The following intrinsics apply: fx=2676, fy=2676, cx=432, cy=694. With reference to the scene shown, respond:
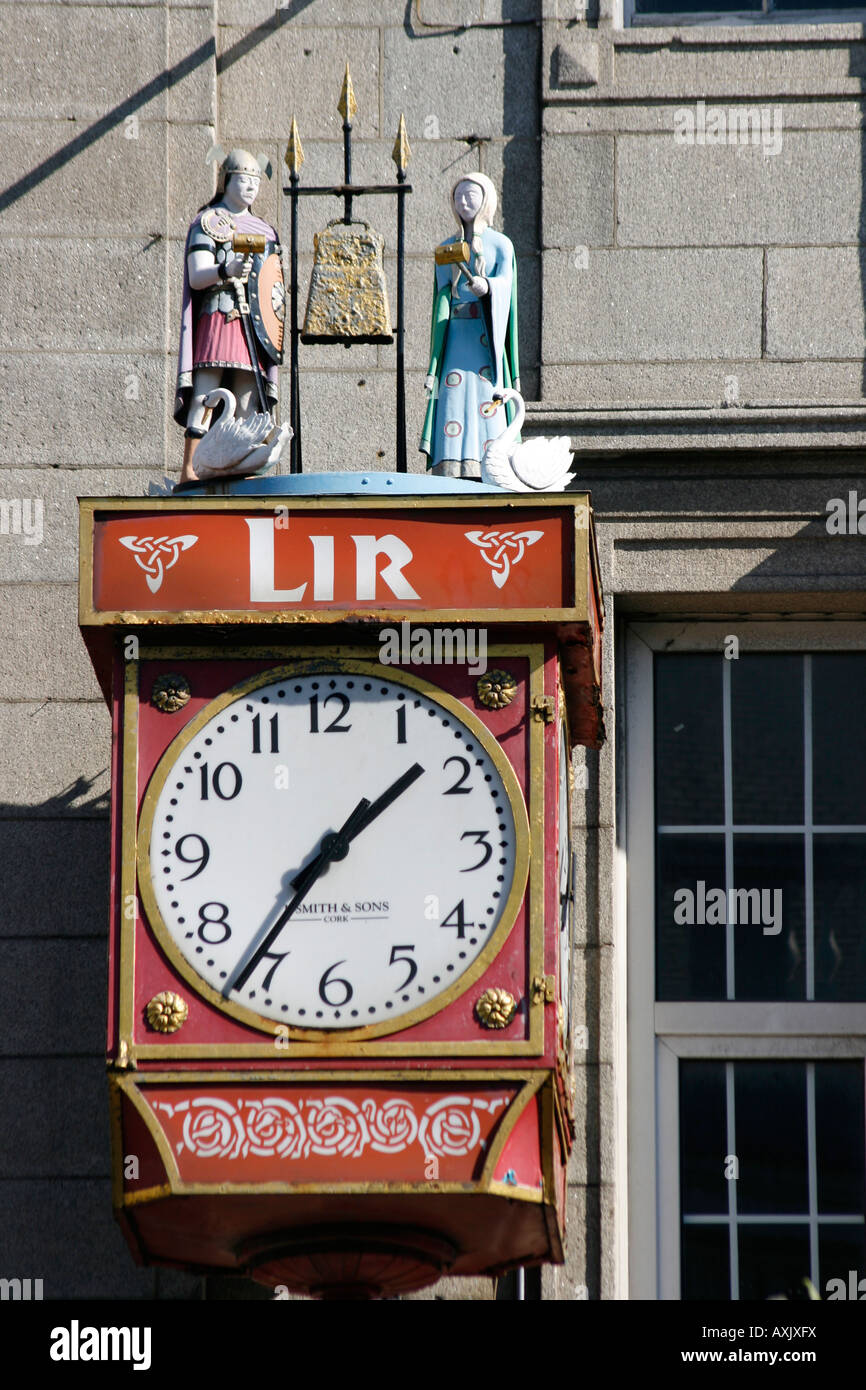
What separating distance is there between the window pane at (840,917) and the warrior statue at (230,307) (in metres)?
3.00

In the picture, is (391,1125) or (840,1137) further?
(840,1137)

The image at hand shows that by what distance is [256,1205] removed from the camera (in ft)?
27.9

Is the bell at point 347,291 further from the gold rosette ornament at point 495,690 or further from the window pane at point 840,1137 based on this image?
the window pane at point 840,1137

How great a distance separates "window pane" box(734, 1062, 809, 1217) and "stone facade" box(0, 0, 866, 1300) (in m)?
0.48

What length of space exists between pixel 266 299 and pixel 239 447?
48.9 inches

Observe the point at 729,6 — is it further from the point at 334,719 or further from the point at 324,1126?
the point at 324,1126

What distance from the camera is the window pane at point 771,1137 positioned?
10641 millimetres

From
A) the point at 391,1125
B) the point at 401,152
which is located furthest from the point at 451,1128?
the point at 401,152

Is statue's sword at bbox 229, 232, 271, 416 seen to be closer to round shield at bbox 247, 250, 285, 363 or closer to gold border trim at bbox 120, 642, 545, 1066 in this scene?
round shield at bbox 247, 250, 285, 363

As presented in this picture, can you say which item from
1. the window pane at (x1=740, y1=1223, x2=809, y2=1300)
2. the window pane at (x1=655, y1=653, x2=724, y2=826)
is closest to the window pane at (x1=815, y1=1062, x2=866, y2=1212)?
the window pane at (x1=740, y1=1223, x2=809, y2=1300)

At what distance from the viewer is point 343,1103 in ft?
27.9

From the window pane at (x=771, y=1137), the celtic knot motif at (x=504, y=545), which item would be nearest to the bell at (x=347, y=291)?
the celtic knot motif at (x=504, y=545)

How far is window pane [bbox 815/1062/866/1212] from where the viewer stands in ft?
34.9
